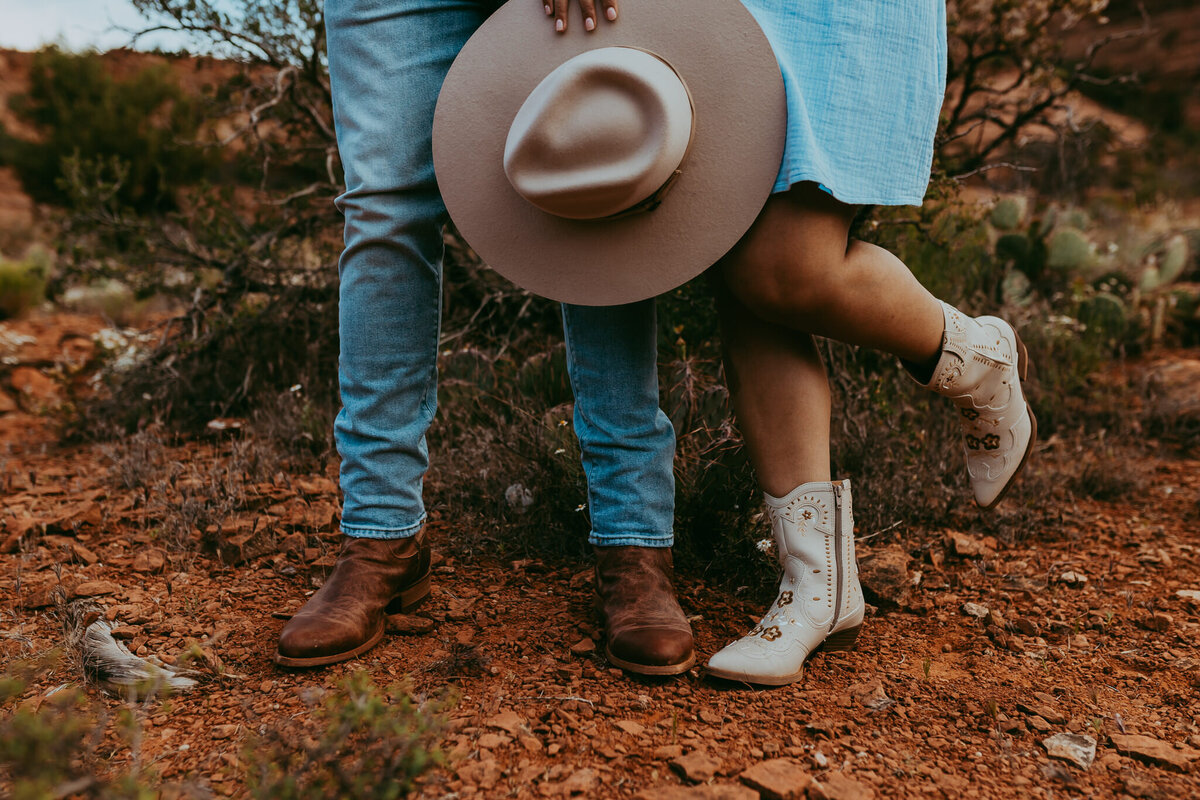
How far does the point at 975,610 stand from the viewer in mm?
1852

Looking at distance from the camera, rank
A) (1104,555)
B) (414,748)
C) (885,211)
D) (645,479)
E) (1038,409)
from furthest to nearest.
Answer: (1038,409) < (885,211) < (1104,555) < (645,479) < (414,748)

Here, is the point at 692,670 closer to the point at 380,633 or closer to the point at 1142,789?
the point at 380,633

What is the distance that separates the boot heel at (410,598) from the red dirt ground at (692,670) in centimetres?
3

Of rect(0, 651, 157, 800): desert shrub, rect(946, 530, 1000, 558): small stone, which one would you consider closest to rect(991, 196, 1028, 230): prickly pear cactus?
rect(946, 530, 1000, 558): small stone

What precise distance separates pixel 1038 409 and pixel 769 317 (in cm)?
210

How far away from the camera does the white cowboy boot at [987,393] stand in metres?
1.63

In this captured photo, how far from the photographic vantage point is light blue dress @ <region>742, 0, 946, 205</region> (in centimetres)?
135

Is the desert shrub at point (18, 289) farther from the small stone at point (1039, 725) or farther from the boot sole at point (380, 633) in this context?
the small stone at point (1039, 725)

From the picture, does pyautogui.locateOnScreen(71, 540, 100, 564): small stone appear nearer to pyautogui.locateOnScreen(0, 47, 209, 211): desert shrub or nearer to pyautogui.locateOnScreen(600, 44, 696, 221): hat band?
pyautogui.locateOnScreen(600, 44, 696, 221): hat band

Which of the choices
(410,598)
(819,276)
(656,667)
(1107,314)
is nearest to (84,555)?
(410,598)

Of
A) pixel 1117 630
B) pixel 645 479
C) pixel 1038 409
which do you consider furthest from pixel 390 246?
pixel 1038 409

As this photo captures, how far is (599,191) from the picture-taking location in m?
1.29

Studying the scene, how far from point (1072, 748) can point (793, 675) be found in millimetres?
435

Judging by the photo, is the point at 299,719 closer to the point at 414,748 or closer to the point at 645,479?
the point at 414,748
